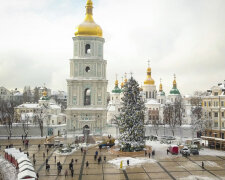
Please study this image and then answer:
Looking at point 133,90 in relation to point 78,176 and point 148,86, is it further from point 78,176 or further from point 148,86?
point 148,86

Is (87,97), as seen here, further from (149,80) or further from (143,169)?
(149,80)

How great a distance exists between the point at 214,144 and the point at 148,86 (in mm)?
48622

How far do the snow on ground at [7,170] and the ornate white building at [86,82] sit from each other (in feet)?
64.5

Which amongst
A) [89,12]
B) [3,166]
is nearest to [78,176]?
[3,166]

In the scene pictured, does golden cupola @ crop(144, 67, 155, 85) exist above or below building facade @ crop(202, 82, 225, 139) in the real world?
above

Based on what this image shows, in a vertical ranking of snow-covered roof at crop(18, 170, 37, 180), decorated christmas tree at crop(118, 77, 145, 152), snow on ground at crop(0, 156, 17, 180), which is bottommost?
snow on ground at crop(0, 156, 17, 180)

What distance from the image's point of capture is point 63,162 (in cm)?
2695

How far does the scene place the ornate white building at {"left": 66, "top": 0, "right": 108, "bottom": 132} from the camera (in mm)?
46375

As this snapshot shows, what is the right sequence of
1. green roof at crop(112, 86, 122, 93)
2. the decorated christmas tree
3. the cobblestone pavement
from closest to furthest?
the cobblestone pavement, the decorated christmas tree, green roof at crop(112, 86, 122, 93)

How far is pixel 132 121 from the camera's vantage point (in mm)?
30625

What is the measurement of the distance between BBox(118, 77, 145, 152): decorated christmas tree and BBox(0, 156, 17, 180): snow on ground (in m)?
12.5

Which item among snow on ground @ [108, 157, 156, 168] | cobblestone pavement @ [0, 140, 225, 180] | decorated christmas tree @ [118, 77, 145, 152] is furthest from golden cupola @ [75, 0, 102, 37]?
snow on ground @ [108, 157, 156, 168]

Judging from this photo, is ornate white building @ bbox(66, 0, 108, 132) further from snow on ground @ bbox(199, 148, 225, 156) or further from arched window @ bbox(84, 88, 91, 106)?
snow on ground @ bbox(199, 148, 225, 156)

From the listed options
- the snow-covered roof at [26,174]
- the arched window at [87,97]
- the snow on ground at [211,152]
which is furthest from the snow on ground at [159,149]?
the arched window at [87,97]
